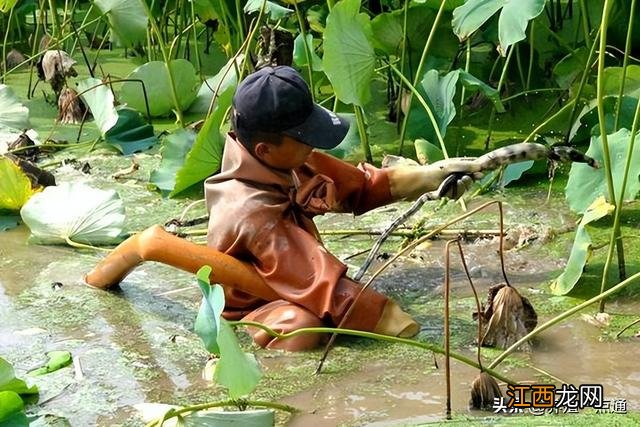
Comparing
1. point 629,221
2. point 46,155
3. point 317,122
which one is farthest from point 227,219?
point 46,155

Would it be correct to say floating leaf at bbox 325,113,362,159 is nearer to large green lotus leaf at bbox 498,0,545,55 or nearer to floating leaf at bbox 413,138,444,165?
floating leaf at bbox 413,138,444,165

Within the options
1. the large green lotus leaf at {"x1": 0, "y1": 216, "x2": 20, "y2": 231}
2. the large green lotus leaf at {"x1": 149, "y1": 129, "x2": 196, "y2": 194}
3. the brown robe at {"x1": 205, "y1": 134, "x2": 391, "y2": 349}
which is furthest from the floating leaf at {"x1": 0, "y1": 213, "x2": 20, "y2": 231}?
the brown robe at {"x1": 205, "y1": 134, "x2": 391, "y2": 349}

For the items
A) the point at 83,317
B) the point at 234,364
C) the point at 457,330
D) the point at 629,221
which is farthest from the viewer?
the point at 629,221

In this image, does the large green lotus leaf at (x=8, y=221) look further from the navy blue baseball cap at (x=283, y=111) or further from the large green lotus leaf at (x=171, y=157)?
the navy blue baseball cap at (x=283, y=111)

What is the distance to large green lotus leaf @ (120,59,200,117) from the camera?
481 centimetres

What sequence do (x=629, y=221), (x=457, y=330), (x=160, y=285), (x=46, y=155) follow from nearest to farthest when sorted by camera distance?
(x=457, y=330) → (x=160, y=285) → (x=629, y=221) → (x=46, y=155)

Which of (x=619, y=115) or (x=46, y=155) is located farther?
(x=46, y=155)

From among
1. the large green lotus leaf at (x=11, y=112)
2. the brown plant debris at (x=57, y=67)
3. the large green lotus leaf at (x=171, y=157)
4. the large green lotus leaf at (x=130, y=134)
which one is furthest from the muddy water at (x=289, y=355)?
the brown plant debris at (x=57, y=67)

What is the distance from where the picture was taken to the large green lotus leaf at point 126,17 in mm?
4957

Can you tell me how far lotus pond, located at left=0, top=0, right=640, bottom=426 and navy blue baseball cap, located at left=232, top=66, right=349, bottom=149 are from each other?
37 centimetres

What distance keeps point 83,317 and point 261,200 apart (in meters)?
0.59

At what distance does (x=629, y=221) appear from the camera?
11.8ft

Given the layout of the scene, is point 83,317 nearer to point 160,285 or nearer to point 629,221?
point 160,285

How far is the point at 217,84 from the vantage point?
15.3ft
